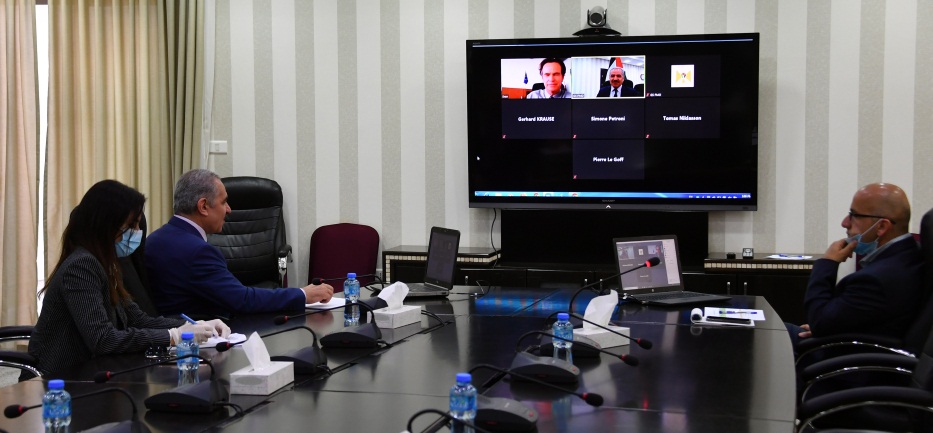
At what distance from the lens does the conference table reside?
85.3 inches

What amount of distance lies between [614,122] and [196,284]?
9.95 feet

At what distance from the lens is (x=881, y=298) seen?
11.6 feet

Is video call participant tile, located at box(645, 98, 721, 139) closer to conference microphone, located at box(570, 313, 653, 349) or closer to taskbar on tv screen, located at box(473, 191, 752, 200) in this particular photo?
taskbar on tv screen, located at box(473, 191, 752, 200)

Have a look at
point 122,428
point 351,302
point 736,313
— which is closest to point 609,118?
point 736,313

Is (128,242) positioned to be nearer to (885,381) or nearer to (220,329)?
(220,329)

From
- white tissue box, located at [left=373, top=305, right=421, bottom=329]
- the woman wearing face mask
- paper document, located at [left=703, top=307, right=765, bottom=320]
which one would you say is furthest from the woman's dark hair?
paper document, located at [left=703, top=307, right=765, bottom=320]

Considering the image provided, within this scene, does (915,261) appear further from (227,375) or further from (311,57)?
(311,57)

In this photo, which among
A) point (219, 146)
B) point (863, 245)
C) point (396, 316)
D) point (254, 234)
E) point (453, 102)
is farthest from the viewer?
point (219, 146)

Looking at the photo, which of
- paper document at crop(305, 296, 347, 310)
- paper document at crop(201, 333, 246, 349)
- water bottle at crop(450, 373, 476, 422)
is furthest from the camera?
paper document at crop(305, 296, 347, 310)

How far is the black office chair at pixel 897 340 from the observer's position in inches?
135

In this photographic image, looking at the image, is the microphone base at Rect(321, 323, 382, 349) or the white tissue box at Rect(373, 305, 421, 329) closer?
the microphone base at Rect(321, 323, 382, 349)

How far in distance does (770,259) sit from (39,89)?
508 cm

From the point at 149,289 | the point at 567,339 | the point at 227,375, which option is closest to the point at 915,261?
the point at 567,339

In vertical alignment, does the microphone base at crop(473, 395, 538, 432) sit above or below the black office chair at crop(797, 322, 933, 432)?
above
